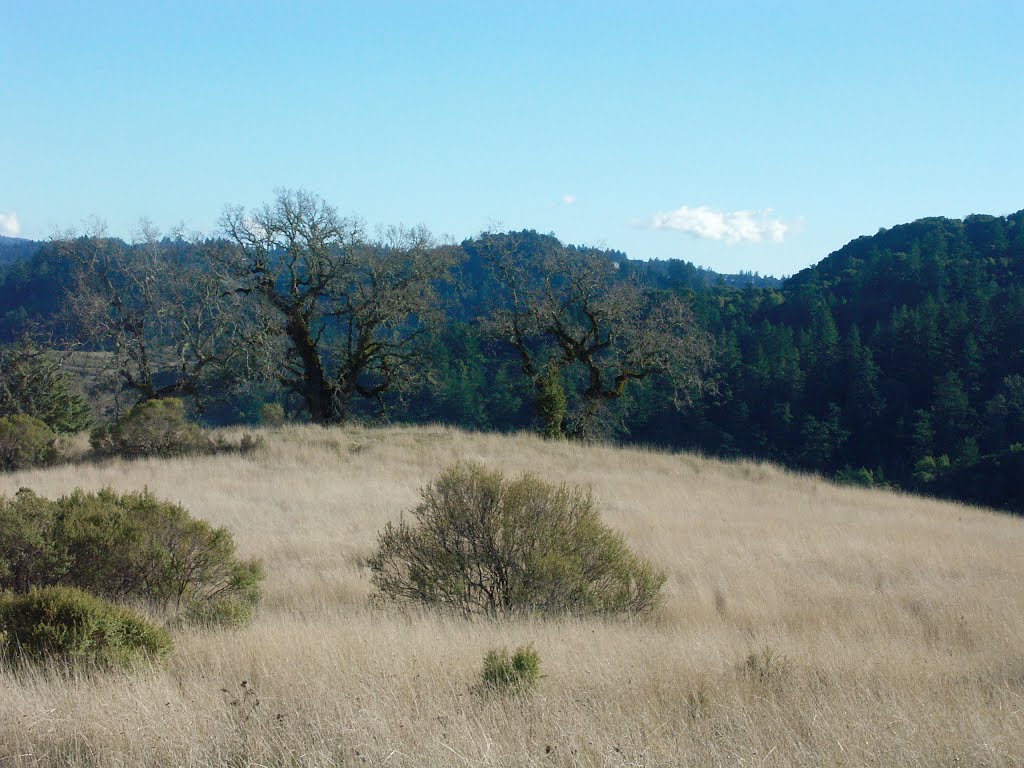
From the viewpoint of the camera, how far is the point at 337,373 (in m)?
25.5

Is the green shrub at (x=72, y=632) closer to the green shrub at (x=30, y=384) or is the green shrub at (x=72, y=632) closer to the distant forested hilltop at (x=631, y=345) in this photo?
the distant forested hilltop at (x=631, y=345)

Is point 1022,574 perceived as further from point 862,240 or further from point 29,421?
point 862,240

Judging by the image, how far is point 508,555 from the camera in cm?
762

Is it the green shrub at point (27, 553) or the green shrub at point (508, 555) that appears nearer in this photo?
the green shrub at point (27, 553)

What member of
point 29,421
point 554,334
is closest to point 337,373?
point 554,334

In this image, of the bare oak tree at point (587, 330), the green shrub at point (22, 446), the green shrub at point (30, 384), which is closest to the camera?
the green shrub at point (22, 446)

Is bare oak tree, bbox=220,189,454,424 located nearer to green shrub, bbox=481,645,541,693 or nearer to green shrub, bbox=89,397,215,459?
green shrub, bbox=89,397,215,459

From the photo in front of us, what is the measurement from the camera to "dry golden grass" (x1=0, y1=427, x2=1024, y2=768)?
3.70 m

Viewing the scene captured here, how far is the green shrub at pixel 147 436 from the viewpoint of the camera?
18875 mm

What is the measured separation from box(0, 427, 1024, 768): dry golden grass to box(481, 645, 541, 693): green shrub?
0.10m

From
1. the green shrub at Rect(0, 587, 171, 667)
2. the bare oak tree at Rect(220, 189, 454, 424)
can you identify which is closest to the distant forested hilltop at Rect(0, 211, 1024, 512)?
the bare oak tree at Rect(220, 189, 454, 424)

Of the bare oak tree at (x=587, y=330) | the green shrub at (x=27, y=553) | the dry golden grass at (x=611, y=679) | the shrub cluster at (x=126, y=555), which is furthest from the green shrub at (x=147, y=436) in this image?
the green shrub at (x=27, y=553)

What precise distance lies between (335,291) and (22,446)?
30.3 ft

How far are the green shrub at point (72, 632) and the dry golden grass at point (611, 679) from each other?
283mm
